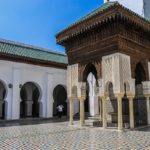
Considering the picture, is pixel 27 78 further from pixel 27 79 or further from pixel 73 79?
pixel 73 79

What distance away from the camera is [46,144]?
5.38m

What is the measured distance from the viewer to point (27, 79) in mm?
13195

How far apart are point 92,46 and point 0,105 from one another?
819cm

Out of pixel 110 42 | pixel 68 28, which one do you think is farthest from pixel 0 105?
pixel 110 42

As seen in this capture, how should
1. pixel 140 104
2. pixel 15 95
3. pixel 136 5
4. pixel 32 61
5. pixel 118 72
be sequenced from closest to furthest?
pixel 118 72
pixel 140 104
pixel 15 95
pixel 32 61
pixel 136 5

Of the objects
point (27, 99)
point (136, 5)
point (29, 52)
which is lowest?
point (27, 99)

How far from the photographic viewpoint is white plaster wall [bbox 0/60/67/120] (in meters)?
12.3

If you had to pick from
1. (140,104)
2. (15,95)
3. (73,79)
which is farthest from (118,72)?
(15,95)

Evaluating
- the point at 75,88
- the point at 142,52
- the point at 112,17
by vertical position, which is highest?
the point at 112,17

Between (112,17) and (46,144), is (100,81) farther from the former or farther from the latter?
(46,144)

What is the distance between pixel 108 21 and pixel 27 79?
6902 mm

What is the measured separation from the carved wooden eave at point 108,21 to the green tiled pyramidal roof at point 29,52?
4018mm

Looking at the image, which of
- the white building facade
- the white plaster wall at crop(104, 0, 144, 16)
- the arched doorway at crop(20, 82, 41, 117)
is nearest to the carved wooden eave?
the white building facade

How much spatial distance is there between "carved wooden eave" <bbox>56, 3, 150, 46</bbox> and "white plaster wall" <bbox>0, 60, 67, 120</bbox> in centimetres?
403
